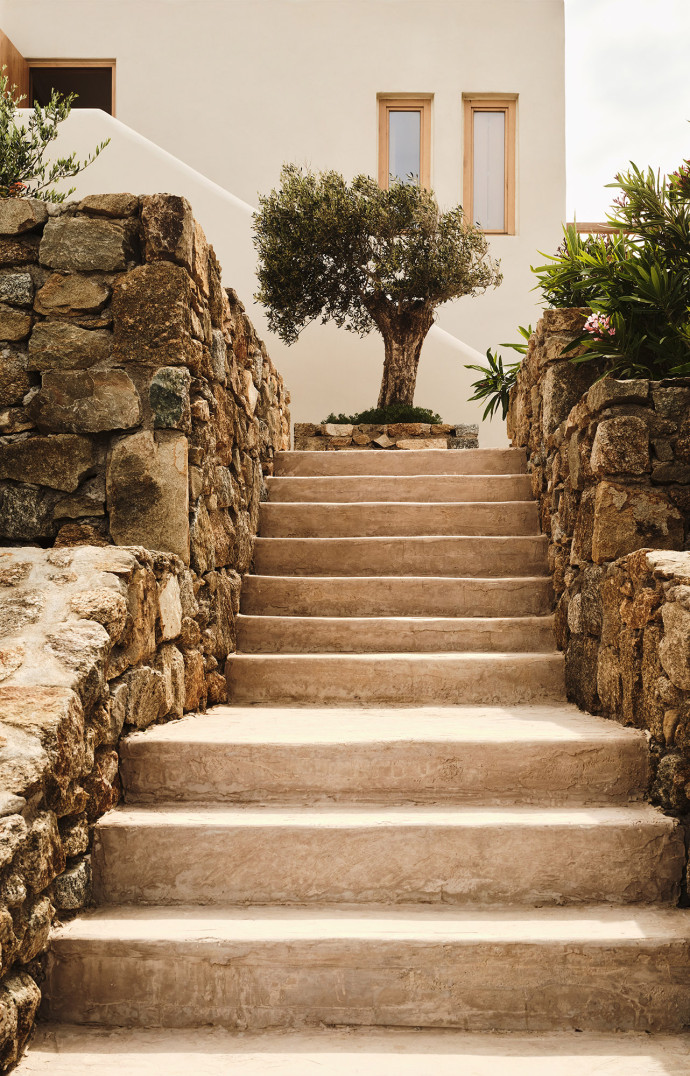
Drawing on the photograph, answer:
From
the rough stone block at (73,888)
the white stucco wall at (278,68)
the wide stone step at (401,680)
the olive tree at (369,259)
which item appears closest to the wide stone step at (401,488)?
the wide stone step at (401,680)

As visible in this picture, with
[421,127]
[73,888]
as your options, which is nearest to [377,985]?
[73,888]

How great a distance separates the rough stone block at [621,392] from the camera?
3.26 m

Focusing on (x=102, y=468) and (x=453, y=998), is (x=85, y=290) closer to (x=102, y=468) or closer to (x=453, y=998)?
(x=102, y=468)

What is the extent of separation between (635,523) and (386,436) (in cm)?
435

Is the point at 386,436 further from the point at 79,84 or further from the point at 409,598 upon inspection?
the point at 79,84

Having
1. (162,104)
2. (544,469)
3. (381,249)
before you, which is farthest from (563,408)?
(162,104)

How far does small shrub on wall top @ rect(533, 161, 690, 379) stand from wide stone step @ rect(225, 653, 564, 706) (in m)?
1.34

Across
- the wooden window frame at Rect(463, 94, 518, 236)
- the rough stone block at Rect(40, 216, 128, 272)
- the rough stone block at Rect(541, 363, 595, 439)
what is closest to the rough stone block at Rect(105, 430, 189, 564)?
the rough stone block at Rect(40, 216, 128, 272)

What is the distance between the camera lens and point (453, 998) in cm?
205

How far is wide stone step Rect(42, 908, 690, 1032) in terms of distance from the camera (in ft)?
6.71

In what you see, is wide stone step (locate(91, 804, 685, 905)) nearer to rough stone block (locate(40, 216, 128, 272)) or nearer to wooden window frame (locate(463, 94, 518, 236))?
rough stone block (locate(40, 216, 128, 272))

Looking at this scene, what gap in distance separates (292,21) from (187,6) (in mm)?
1148

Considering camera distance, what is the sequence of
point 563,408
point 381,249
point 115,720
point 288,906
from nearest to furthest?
point 288,906 → point 115,720 → point 563,408 → point 381,249

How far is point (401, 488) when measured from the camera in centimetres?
475
